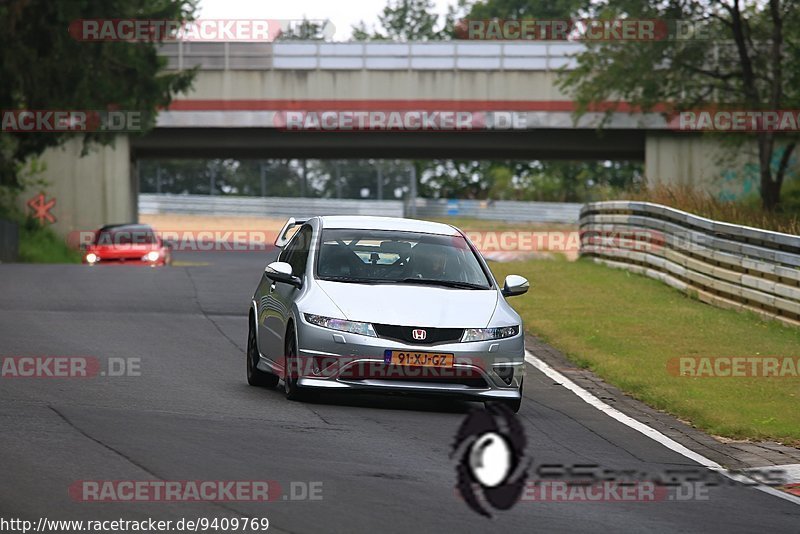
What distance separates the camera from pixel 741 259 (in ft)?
70.3

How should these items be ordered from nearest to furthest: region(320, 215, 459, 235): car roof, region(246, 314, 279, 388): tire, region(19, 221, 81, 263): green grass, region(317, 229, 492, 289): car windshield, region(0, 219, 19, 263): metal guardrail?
region(317, 229, 492, 289): car windshield, region(246, 314, 279, 388): tire, region(320, 215, 459, 235): car roof, region(0, 219, 19, 263): metal guardrail, region(19, 221, 81, 263): green grass

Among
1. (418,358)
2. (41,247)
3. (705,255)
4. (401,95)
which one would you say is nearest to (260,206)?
(401,95)

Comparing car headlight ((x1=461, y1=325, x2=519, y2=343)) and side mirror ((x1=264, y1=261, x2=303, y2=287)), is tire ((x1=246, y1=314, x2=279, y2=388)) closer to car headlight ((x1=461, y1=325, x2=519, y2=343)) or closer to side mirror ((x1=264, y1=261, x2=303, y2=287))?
side mirror ((x1=264, y1=261, x2=303, y2=287))

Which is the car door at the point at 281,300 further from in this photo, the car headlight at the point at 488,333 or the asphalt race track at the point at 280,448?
the car headlight at the point at 488,333

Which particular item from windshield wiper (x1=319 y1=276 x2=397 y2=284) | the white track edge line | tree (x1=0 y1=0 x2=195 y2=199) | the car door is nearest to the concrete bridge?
tree (x1=0 y1=0 x2=195 y2=199)

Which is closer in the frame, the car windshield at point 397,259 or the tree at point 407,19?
the car windshield at point 397,259

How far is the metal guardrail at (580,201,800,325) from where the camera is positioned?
19875mm

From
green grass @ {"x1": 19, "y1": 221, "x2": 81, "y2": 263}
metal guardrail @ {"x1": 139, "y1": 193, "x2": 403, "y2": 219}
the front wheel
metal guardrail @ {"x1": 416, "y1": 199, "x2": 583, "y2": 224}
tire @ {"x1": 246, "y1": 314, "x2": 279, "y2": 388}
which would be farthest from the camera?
metal guardrail @ {"x1": 139, "y1": 193, "x2": 403, "y2": 219}

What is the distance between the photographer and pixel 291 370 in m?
12.4

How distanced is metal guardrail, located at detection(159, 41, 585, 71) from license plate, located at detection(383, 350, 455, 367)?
38.8 m

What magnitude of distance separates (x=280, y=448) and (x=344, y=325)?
2.36m

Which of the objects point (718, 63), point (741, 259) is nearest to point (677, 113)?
point (718, 63)

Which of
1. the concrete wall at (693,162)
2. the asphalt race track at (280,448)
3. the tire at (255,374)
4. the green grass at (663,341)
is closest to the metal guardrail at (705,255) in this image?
the green grass at (663,341)

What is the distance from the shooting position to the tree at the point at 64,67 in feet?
132
